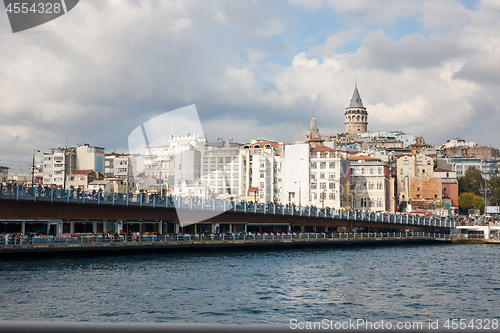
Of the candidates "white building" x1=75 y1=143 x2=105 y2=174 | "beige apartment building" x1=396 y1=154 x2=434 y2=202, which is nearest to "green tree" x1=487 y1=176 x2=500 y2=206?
"beige apartment building" x1=396 y1=154 x2=434 y2=202

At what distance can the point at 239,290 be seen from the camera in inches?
1318

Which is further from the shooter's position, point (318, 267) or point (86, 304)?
point (318, 267)

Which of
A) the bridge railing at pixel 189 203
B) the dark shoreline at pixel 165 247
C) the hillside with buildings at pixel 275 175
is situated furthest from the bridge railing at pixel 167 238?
the hillside with buildings at pixel 275 175

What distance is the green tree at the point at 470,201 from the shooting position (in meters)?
137

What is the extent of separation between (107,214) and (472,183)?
4804 inches

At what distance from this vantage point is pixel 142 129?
162 feet

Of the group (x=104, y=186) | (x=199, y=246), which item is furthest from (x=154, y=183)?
(x=199, y=246)

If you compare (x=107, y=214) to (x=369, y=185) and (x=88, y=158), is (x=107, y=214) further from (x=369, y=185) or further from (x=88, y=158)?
(x=88, y=158)

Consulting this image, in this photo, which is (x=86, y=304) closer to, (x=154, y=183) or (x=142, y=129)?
(x=142, y=129)

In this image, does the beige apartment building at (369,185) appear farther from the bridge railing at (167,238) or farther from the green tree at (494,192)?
the green tree at (494,192)

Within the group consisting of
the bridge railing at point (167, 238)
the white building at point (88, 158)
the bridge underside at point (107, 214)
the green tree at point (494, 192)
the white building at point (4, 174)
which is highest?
the white building at point (88, 158)

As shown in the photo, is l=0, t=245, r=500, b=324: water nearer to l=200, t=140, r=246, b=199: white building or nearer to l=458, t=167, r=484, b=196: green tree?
l=200, t=140, r=246, b=199: white building

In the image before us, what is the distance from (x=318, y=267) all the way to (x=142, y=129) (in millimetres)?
20794

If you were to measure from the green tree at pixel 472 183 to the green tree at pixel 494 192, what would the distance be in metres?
2.38
